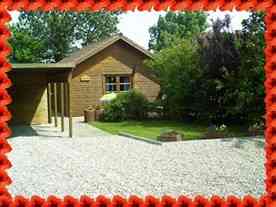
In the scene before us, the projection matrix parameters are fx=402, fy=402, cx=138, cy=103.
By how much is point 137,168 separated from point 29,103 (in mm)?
12430

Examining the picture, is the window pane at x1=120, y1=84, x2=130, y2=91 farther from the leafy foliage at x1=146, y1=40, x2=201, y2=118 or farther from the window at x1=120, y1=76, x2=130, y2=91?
the leafy foliage at x1=146, y1=40, x2=201, y2=118

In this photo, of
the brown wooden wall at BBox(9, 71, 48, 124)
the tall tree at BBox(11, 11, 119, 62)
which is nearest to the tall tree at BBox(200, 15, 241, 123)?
the brown wooden wall at BBox(9, 71, 48, 124)

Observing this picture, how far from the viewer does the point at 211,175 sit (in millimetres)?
7473

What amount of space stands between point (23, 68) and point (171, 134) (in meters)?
6.48

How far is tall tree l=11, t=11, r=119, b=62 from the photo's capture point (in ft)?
116

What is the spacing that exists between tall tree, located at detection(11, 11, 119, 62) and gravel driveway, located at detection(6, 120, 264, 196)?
75.4 ft

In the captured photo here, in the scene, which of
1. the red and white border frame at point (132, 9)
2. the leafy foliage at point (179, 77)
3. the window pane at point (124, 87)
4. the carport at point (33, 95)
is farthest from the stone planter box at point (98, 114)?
the red and white border frame at point (132, 9)

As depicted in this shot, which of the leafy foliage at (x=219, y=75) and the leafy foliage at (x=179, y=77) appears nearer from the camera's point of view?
the leafy foliage at (x=219, y=75)

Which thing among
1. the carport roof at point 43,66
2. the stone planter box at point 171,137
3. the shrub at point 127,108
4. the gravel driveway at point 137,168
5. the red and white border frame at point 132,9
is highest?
the carport roof at point 43,66

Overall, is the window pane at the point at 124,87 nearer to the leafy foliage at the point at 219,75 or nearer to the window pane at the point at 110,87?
the window pane at the point at 110,87

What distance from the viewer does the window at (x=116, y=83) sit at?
25562 millimetres

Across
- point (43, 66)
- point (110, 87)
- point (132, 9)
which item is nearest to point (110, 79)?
point (110, 87)

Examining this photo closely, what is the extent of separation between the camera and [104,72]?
1000 inches

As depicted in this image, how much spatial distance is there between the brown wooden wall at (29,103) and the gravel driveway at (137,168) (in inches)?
267
